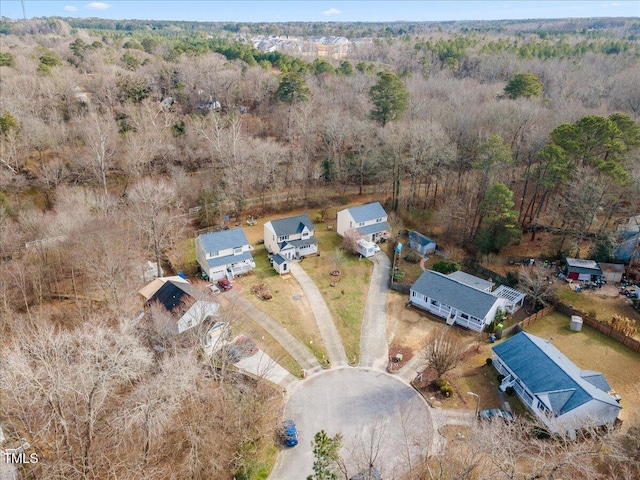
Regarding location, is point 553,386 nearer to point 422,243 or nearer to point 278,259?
point 422,243

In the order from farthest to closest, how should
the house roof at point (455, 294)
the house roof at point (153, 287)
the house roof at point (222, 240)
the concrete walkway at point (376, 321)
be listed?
the house roof at point (222, 240) → the house roof at point (153, 287) → the house roof at point (455, 294) → the concrete walkway at point (376, 321)

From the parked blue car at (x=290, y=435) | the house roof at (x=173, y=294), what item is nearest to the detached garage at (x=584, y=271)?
the parked blue car at (x=290, y=435)

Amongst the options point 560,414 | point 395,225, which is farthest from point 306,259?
point 560,414

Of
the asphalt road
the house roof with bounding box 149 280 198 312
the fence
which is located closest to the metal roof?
the house roof with bounding box 149 280 198 312

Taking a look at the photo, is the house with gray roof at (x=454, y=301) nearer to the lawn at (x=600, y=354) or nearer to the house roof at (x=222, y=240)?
the lawn at (x=600, y=354)

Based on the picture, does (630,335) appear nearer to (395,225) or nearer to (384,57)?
(395,225)

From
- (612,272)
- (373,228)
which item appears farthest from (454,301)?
(612,272)

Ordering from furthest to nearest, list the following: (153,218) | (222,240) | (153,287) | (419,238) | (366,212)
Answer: (366,212)
(419,238)
(222,240)
(153,218)
(153,287)
